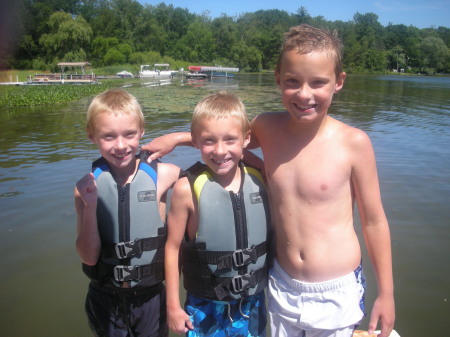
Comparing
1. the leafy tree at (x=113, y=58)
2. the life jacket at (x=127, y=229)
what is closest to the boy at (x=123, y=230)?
the life jacket at (x=127, y=229)

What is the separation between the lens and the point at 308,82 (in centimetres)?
192

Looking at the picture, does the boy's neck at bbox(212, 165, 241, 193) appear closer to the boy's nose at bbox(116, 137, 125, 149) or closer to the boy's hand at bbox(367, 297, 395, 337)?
the boy's nose at bbox(116, 137, 125, 149)

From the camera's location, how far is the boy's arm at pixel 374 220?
1.94 m

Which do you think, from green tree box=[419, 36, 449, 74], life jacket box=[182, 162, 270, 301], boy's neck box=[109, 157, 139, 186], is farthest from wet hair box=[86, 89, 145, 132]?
green tree box=[419, 36, 449, 74]

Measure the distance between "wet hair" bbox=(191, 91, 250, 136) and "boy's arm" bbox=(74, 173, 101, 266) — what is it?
0.66m

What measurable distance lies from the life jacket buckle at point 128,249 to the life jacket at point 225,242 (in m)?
0.28

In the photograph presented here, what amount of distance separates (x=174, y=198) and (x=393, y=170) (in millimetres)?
6471

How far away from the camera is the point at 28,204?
5754mm

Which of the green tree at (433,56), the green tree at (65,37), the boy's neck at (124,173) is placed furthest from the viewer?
the green tree at (433,56)

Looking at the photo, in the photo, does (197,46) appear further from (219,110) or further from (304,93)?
(304,93)

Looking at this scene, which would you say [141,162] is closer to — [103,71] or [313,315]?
[313,315]

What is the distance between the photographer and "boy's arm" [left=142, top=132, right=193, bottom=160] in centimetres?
238

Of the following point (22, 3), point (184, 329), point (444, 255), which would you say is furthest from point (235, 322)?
point (444, 255)

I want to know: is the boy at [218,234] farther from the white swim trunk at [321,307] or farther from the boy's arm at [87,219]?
the boy's arm at [87,219]
